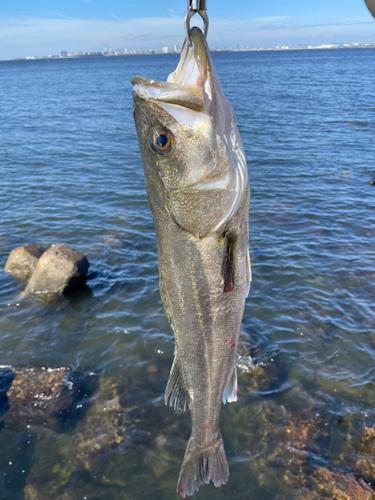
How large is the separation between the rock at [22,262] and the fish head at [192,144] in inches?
426

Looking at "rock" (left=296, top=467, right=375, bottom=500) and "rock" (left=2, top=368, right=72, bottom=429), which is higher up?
"rock" (left=2, top=368, right=72, bottom=429)

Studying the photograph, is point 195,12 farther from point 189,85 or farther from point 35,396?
point 35,396

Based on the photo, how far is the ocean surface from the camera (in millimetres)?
6898

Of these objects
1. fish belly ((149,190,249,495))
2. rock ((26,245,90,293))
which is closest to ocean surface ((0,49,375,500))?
rock ((26,245,90,293))

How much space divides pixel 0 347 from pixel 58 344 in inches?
56.0

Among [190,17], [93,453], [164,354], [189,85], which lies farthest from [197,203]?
[164,354]

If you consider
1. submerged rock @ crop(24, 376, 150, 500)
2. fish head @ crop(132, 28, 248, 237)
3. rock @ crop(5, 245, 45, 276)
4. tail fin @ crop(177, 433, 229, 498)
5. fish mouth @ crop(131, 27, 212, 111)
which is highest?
fish mouth @ crop(131, 27, 212, 111)

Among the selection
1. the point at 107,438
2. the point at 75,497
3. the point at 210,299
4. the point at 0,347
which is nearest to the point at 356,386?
the point at 107,438

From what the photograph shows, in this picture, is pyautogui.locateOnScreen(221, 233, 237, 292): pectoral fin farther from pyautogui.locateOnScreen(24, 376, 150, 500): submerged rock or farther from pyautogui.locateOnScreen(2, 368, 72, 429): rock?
pyautogui.locateOnScreen(2, 368, 72, 429): rock

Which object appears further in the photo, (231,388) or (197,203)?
(231,388)

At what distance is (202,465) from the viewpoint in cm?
416

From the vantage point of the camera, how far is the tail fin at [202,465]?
4.13 metres

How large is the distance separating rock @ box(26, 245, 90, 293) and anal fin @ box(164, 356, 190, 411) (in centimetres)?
852

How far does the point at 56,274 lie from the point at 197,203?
961cm
